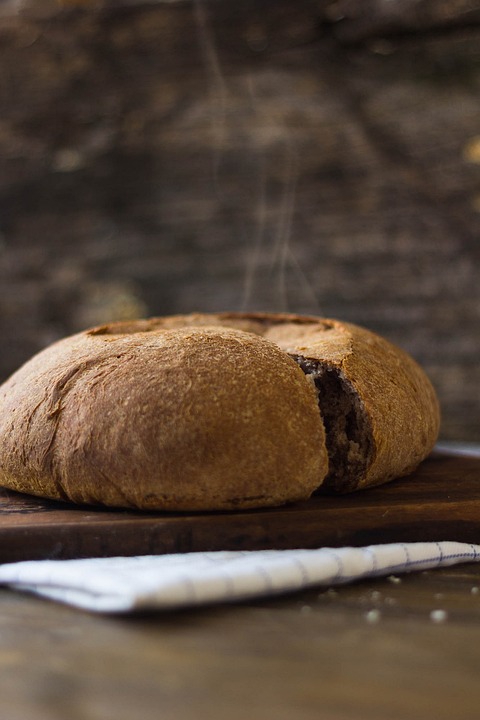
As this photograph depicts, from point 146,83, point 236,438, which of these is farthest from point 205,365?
point 146,83

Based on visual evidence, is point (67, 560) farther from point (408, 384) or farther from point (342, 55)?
point (342, 55)

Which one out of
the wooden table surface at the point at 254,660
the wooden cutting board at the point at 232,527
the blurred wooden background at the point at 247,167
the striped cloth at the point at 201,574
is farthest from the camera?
the blurred wooden background at the point at 247,167

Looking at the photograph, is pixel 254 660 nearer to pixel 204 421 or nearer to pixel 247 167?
pixel 204 421

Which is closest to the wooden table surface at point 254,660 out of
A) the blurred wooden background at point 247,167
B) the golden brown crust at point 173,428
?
the golden brown crust at point 173,428

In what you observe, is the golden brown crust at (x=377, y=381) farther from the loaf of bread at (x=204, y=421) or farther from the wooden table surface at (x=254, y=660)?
the wooden table surface at (x=254, y=660)

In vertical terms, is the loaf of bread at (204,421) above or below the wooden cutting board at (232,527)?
above

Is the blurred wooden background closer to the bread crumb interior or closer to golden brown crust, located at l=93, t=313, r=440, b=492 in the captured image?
golden brown crust, located at l=93, t=313, r=440, b=492
